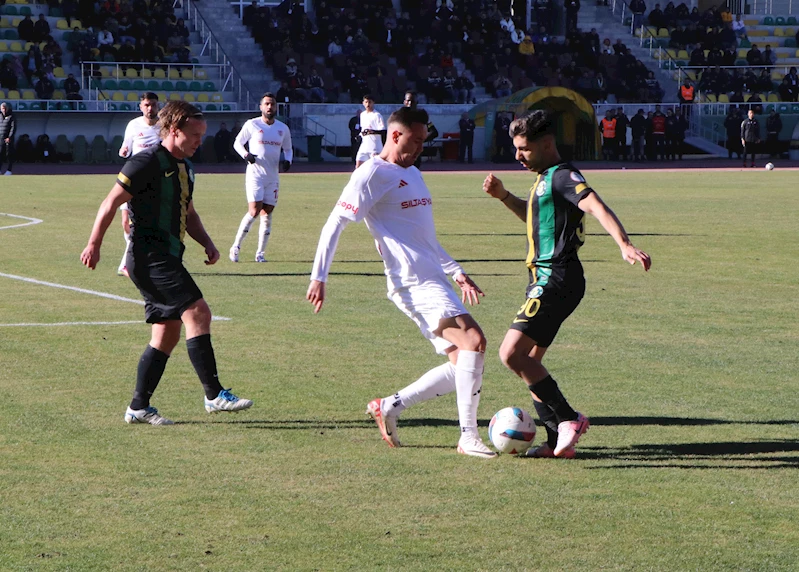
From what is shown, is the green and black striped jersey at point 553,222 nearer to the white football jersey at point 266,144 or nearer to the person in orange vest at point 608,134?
the white football jersey at point 266,144

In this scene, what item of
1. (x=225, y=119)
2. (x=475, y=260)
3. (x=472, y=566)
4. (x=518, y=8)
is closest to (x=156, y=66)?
(x=225, y=119)

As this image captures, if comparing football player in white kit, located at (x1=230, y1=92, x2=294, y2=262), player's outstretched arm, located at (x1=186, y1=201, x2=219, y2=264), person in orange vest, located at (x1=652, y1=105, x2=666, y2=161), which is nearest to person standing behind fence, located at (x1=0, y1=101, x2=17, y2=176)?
football player in white kit, located at (x1=230, y1=92, x2=294, y2=262)

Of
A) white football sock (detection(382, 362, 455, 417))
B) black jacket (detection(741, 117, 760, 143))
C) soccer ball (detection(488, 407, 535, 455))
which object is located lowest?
black jacket (detection(741, 117, 760, 143))

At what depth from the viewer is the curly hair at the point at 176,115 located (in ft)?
24.1

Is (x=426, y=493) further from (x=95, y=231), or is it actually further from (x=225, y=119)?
(x=225, y=119)

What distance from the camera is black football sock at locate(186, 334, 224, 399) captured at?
7.46 m

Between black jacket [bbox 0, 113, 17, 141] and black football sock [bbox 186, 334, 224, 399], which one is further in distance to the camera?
black jacket [bbox 0, 113, 17, 141]

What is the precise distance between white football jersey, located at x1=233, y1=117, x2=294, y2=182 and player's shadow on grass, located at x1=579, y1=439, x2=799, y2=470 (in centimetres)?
1098

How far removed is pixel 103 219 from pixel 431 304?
207 cm

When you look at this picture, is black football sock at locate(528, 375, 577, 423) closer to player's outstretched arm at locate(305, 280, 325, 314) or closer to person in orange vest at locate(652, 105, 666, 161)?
player's outstretched arm at locate(305, 280, 325, 314)

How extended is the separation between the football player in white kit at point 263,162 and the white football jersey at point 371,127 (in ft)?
23.9

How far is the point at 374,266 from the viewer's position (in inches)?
625

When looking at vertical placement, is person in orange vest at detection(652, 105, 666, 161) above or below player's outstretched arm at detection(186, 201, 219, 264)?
below

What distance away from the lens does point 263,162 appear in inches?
673
